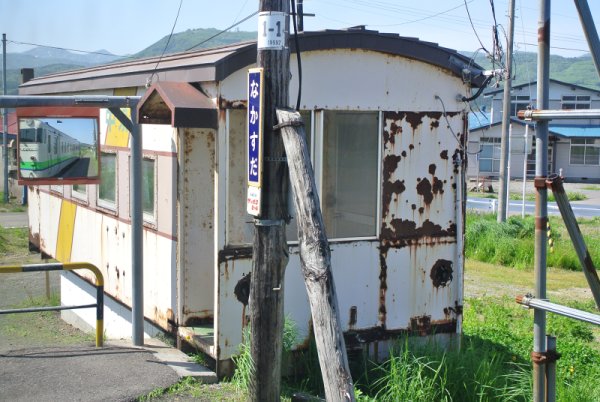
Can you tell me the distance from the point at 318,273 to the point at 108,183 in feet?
19.4

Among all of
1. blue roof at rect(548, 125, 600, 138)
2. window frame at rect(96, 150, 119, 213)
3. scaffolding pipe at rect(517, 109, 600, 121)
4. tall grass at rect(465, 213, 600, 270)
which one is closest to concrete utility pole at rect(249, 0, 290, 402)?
scaffolding pipe at rect(517, 109, 600, 121)

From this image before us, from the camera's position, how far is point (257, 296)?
527cm

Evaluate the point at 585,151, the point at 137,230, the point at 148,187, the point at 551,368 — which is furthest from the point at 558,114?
the point at 585,151

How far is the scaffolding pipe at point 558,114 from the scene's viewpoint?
4147mm

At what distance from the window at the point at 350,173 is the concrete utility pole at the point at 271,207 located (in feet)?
7.79

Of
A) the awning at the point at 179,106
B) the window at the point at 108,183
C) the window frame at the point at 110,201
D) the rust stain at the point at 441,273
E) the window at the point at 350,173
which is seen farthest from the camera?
the window at the point at 108,183

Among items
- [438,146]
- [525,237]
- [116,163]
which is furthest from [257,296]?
[525,237]

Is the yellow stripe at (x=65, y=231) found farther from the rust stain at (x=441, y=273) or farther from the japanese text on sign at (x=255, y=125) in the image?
the japanese text on sign at (x=255, y=125)

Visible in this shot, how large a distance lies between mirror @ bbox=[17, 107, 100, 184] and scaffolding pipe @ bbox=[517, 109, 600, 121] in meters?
5.06

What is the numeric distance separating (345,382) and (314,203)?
105cm

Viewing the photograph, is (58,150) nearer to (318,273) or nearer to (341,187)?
(341,187)

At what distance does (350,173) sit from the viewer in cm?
770

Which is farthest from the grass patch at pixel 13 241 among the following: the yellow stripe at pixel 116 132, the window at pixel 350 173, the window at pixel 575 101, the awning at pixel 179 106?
the window at pixel 575 101

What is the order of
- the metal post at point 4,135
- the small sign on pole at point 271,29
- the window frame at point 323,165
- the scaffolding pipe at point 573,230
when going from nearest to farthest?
the scaffolding pipe at point 573,230 < the small sign on pole at point 271,29 < the window frame at point 323,165 < the metal post at point 4,135
